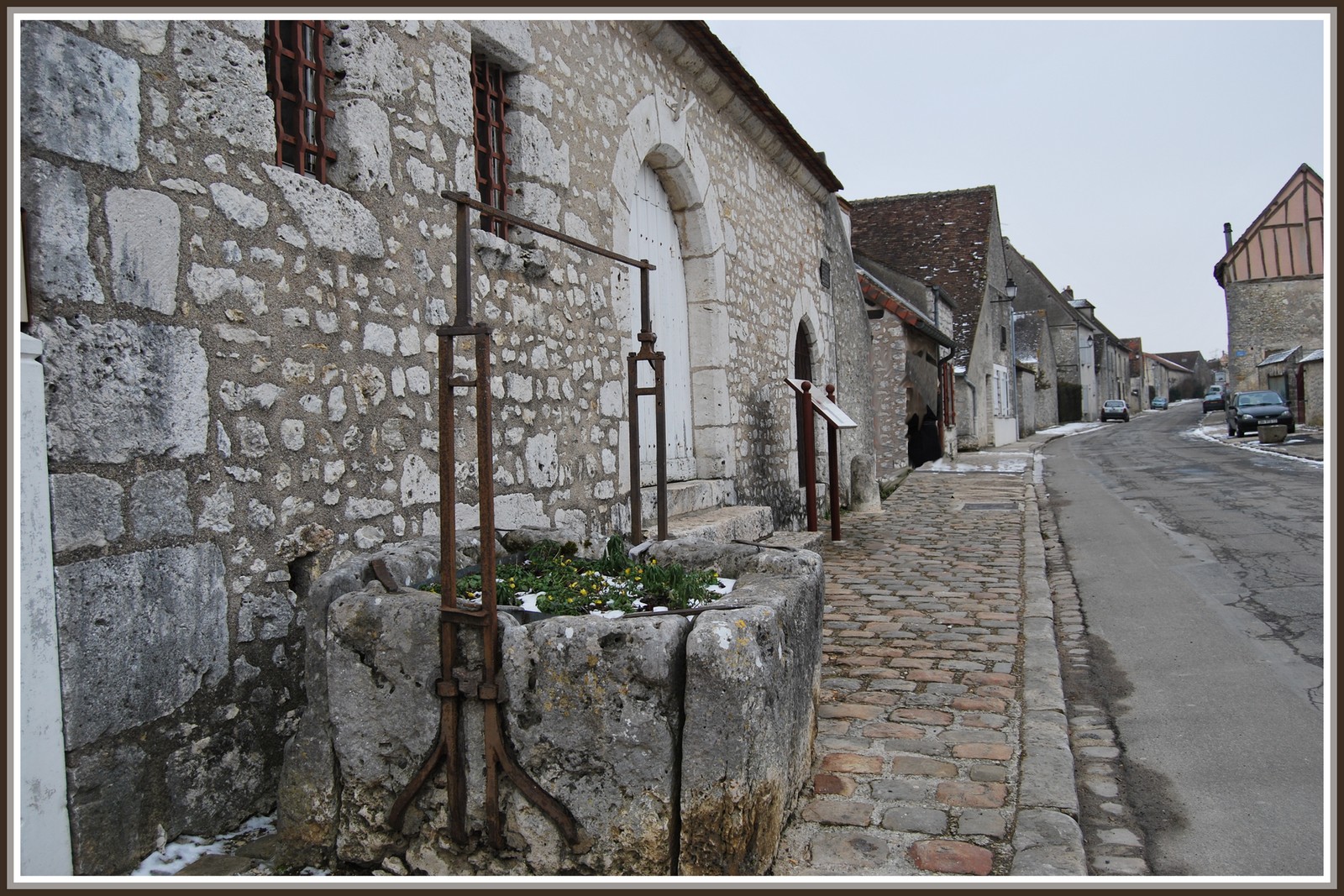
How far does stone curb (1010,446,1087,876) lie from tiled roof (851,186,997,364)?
66.6ft

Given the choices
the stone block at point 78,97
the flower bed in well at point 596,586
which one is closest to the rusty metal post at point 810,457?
the flower bed in well at point 596,586

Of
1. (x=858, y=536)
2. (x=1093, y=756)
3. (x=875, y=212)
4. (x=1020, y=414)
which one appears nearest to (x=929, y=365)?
(x=875, y=212)

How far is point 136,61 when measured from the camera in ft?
9.27

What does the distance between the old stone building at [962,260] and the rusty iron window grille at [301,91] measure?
21036mm

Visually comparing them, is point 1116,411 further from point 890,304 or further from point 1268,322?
point 890,304

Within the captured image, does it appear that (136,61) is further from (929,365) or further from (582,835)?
(929,365)

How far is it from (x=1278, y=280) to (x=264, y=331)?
39046mm

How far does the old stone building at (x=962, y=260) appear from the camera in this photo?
81.1 feet

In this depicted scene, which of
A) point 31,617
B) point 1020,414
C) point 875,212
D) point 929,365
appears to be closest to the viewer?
point 31,617

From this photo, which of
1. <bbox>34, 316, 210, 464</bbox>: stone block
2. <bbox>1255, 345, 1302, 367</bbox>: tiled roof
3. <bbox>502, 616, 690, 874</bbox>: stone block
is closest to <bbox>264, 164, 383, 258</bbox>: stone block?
<bbox>34, 316, 210, 464</bbox>: stone block

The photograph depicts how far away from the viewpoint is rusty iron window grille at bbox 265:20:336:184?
11.6 feet

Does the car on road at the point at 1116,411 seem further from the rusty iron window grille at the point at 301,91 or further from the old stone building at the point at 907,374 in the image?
the rusty iron window grille at the point at 301,91

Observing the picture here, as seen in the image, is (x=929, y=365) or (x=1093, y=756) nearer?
(x=1093, y=756)

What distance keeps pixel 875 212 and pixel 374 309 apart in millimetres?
A: 25200
